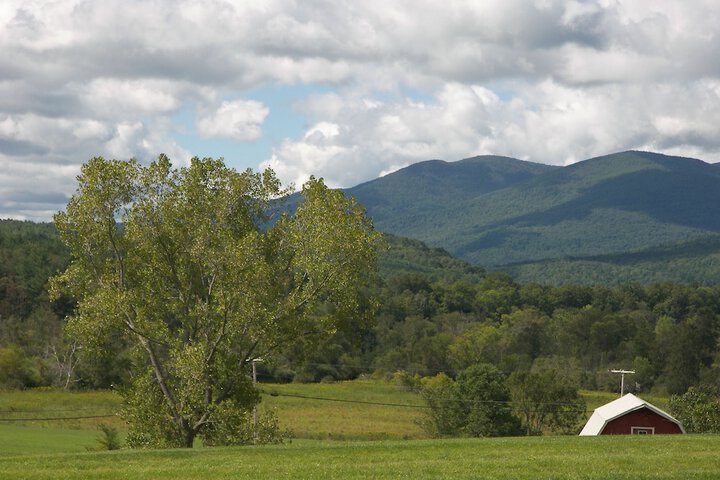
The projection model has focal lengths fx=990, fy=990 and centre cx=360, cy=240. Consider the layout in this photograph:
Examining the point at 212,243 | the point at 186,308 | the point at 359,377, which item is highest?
the point at 212,243

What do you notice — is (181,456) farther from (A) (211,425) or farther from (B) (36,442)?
(B) (36,442)

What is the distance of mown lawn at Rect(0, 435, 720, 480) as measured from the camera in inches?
934

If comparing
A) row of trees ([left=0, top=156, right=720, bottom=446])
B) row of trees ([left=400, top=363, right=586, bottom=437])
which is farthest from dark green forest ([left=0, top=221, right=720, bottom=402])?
row of trees ([left=0, top=156, right=720, bottom=446])

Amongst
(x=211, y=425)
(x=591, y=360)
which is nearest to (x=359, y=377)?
(x=591, y=360)

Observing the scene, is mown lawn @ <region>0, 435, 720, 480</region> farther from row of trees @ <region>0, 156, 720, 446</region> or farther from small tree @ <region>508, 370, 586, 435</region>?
small tree @ <region>508, 370, 586, 435</region>

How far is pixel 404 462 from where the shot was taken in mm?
26547

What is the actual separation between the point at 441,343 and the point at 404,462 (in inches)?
3558

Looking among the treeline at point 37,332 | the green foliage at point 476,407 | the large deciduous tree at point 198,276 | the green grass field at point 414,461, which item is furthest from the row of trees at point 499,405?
the large deciduous tree at point 198,276

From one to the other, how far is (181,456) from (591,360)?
9779 cm

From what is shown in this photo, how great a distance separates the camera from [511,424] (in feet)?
222

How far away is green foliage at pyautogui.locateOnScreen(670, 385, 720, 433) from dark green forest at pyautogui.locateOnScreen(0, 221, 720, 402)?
23081 millimetres

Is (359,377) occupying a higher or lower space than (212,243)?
lower

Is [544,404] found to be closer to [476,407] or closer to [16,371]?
[476,407]

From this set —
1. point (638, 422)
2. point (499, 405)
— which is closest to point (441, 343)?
point (499, 405)
